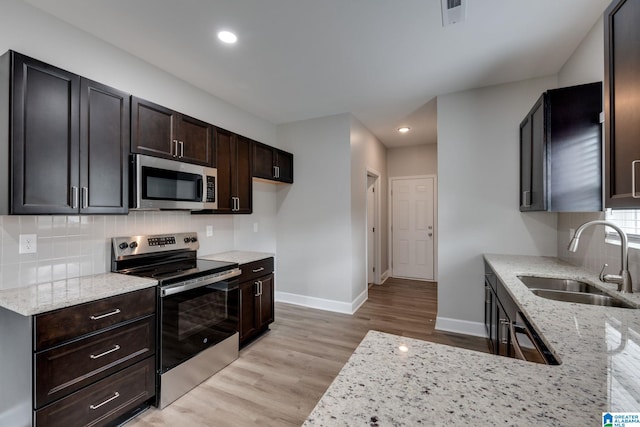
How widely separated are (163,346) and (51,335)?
680 mm

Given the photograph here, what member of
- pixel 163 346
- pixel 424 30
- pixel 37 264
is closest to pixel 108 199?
pixel 37 264

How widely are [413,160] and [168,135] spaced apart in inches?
185

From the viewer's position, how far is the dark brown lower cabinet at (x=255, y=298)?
2.84m

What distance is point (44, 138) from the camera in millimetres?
1705

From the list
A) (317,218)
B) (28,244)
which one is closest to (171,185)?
(28,244)

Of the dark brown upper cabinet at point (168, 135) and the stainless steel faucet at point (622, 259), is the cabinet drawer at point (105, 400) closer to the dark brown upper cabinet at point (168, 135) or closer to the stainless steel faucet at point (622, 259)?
the dark brown upper cabinet at point (168, 135)

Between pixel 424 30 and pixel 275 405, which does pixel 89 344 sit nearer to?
pixel 275 405

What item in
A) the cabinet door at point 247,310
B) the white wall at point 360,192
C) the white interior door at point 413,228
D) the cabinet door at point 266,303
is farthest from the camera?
the white interior door at point 413,228

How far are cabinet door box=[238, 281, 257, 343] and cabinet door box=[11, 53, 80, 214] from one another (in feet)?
5.09

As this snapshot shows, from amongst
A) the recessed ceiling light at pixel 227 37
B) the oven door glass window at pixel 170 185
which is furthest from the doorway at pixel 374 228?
the recessed ceiling light at pixel 227 37

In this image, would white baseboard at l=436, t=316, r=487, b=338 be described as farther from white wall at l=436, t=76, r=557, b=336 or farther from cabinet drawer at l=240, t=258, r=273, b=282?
cabinet drawer at l=240, t=258, r=273, b=282

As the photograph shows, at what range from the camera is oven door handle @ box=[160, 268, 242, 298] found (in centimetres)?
201

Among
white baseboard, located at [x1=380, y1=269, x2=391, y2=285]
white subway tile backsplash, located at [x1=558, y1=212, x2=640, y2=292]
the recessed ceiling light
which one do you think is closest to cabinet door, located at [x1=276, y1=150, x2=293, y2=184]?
the recessed ceiling light

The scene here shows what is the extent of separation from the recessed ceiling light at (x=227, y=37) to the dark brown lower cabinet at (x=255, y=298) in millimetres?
1997
